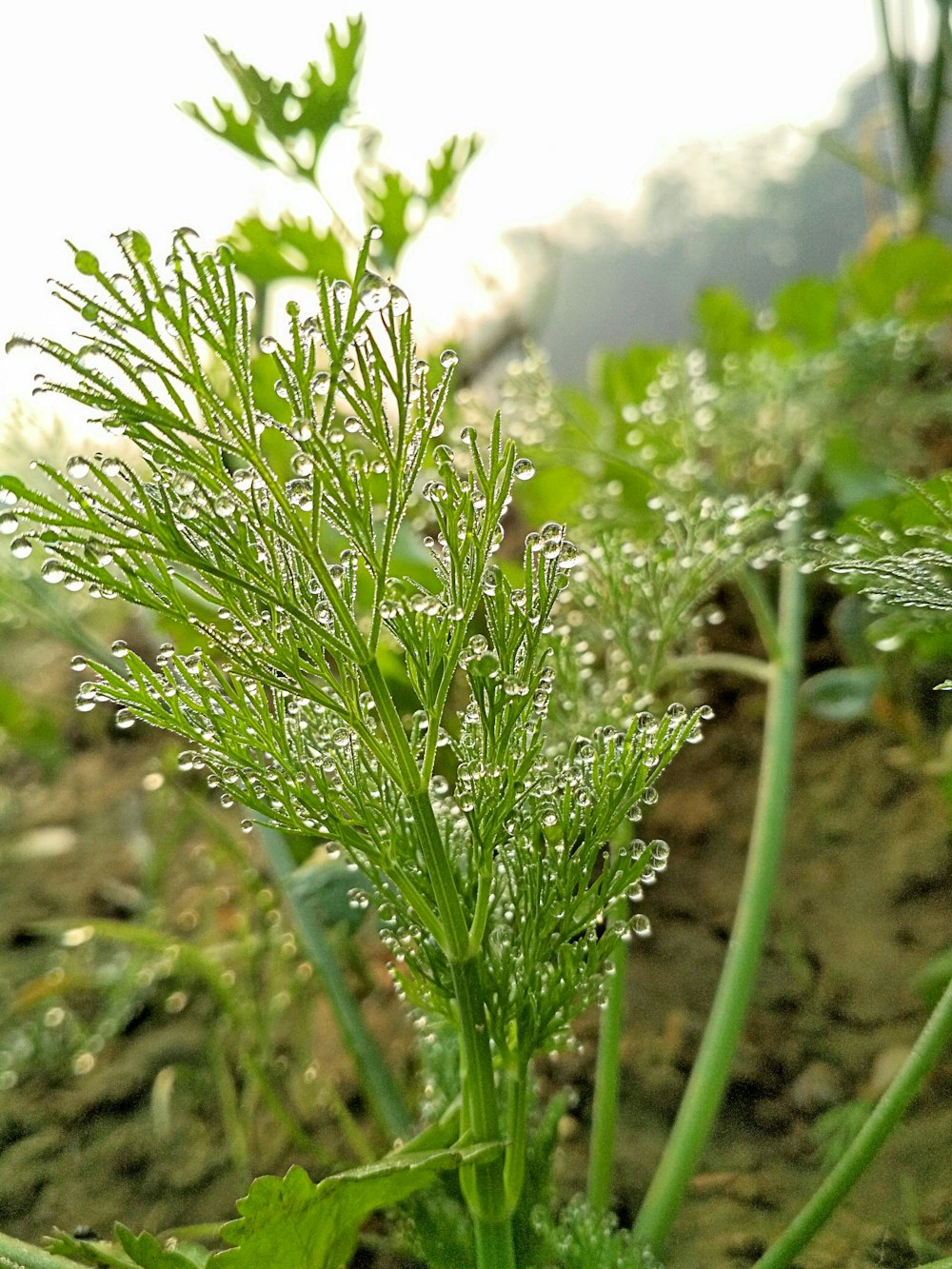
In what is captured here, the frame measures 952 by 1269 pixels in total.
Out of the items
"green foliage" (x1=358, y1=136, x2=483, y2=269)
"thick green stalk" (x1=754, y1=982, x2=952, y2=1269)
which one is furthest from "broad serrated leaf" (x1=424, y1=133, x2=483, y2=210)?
"thick green stalk" (x1=754, y1=982, x2=952, y2=1269)

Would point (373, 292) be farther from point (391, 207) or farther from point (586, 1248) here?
point (391, 207)

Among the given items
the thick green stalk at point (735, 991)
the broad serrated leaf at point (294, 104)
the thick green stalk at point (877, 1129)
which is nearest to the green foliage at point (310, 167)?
the broad serrated leaf at point (294, 104)

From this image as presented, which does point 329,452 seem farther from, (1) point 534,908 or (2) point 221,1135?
(2) point 221,1135

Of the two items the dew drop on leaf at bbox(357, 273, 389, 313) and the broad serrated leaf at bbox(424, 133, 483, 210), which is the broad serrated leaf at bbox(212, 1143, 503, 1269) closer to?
the dew drop on leaf at bbox(357, 273, 389, 313)

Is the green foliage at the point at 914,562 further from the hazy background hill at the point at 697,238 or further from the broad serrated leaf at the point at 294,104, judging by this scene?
the hazy background hill at the point at 697,238

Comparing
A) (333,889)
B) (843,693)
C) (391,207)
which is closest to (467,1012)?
(333,889)

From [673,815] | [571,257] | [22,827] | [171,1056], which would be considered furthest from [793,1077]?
[571,257]
